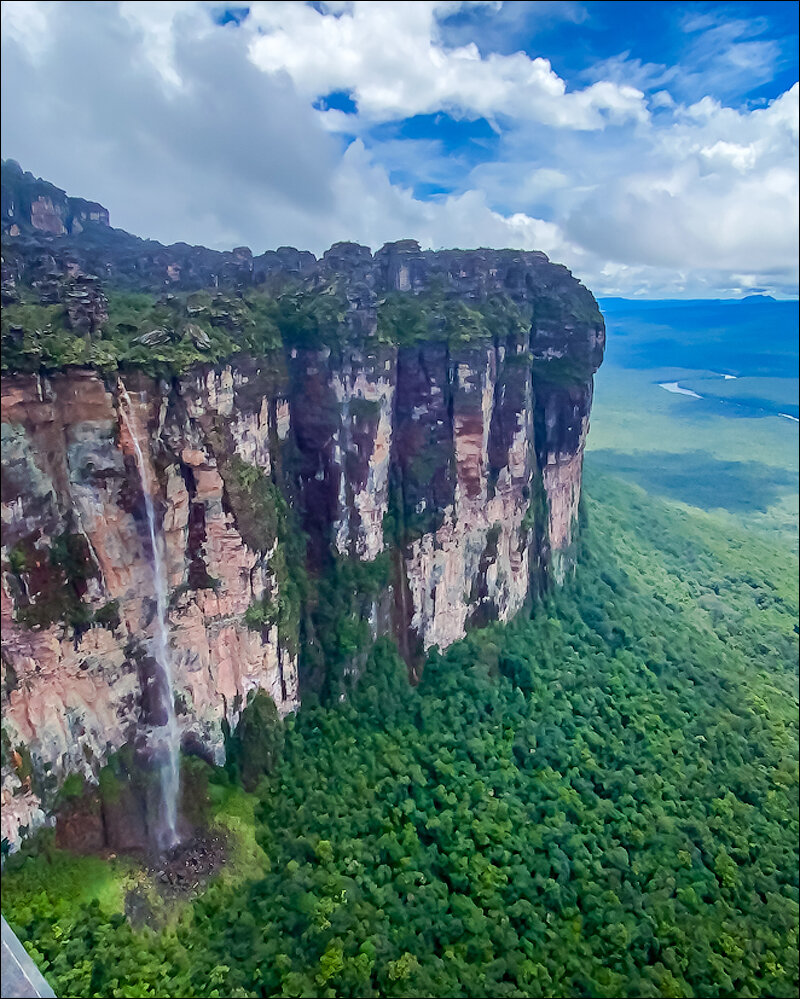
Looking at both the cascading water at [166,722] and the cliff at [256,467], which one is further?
the cascading water at [166,722]

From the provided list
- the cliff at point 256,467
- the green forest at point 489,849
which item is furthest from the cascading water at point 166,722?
the green forest at point 489,849

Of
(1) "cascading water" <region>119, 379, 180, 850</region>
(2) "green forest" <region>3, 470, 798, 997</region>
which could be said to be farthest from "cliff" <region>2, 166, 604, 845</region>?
(2) "green forest" <region>3, 470, 798, 997</region>

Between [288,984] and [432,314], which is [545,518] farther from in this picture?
[288,984]

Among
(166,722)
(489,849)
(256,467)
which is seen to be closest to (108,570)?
(166,722)

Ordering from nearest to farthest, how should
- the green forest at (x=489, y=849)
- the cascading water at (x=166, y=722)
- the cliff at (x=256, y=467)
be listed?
the cliff at (x=256, y=467), the green forest at (x=489, y=849), the cascading water at (x=166, y=722)

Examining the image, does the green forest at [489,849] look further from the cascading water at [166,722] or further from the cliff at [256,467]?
the cliff at [256,467]

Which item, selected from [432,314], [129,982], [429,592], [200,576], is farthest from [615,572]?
[129,982]

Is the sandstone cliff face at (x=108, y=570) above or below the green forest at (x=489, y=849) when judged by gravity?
above
